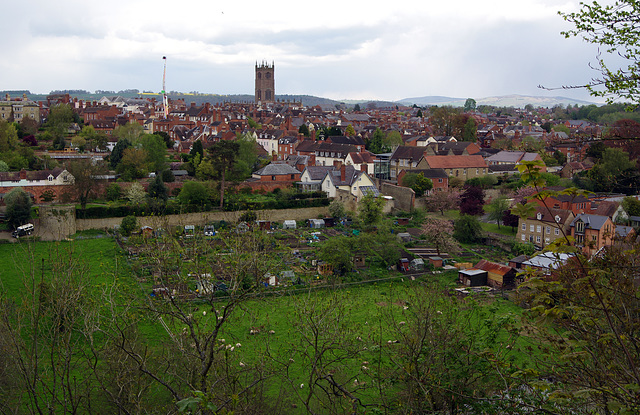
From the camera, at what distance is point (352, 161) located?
117 ft

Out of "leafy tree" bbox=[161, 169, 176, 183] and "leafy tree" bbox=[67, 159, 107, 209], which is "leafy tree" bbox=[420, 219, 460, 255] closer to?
"leafy tree" bbox=[161, 169, 176, 183]

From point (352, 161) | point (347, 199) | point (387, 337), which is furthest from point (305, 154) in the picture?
point (387, 337)

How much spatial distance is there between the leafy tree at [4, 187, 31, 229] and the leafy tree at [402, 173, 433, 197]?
2029 cm

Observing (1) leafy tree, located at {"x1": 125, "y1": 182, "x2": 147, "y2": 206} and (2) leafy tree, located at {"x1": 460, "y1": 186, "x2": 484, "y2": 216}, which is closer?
(1) leafy tree, located at {"x1": 125, "y1": 182, "x2": 147, "y2": 206}

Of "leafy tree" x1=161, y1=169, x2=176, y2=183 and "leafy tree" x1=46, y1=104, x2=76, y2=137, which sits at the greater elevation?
"leafy tree" x1=46, y1=104, x2=76, y2=137

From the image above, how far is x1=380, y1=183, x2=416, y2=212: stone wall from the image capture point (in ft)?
101

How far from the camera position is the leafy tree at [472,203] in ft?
94.4

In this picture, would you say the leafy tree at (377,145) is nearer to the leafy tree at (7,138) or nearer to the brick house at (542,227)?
the brick house at (542,227)

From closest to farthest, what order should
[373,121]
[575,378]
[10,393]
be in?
[575,378] → [10,393] → [373,121]

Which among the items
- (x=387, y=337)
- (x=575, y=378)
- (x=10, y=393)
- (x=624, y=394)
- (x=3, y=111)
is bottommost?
(x=387, y=337)

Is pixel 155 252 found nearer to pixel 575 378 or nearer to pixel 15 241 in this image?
pixel 575 378

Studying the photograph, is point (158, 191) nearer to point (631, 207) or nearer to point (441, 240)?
point (441, 240)

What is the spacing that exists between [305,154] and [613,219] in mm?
22530

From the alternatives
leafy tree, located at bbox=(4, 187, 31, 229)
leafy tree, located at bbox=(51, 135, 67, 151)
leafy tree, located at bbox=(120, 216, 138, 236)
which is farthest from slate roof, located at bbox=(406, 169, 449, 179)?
leafy tree, located at bbox=(51, 135, 67, 151)
